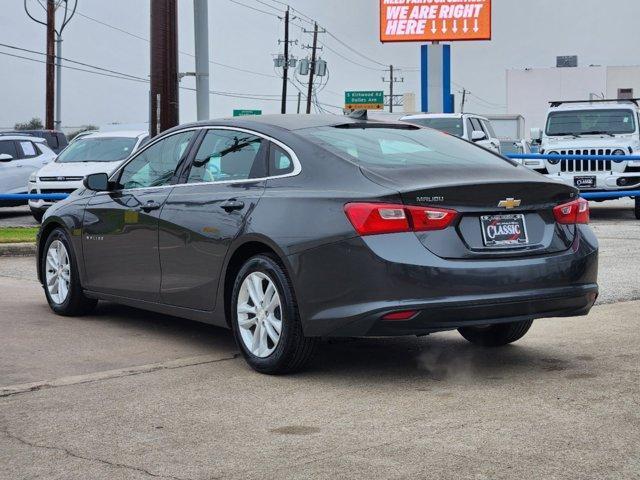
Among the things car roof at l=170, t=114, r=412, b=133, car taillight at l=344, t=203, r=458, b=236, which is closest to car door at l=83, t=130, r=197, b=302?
car roof at l=170, t=114, r=412, b=133

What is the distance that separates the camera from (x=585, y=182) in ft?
66.8

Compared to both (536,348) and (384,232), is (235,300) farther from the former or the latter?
(536,348)

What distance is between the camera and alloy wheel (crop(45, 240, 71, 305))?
9.03 metres

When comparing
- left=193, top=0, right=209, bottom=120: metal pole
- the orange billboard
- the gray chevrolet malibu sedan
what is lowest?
the gray chevrolet malibu sedan

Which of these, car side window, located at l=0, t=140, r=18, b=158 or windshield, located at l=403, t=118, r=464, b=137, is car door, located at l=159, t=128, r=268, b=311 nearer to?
windshield, located at l=403, t=118, r=464, b=137

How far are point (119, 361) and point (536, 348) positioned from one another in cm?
274

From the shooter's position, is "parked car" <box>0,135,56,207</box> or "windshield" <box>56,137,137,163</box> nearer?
"windshield" <box>56,137,137,163</box>

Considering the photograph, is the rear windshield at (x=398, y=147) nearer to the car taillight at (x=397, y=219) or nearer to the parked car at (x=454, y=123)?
the car taillight at (x=397, y=219)

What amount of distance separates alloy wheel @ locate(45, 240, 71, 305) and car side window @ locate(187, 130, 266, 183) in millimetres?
1937

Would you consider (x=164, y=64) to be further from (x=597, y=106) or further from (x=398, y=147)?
(x=398, y=147)

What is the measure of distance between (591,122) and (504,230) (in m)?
16.2

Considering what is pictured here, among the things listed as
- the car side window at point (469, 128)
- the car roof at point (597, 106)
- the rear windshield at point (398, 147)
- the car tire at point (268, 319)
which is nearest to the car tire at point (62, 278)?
the car tire at point (268, 319)

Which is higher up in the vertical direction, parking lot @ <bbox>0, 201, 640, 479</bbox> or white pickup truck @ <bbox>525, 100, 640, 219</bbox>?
white pickup truck @ <bbox>525, 100, 640, 219</bbox>

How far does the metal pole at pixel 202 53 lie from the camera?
19438 mm
